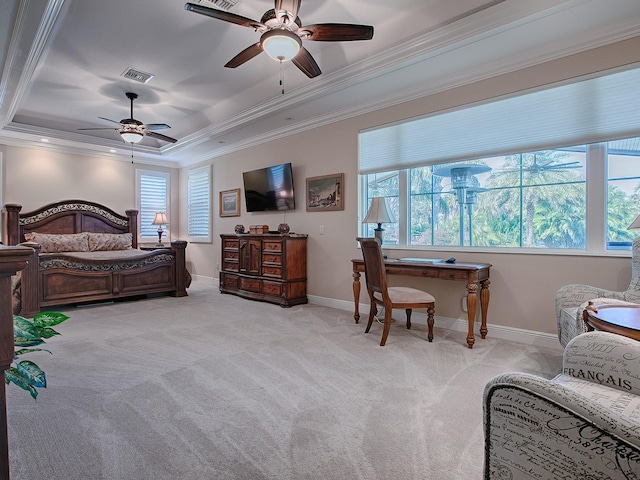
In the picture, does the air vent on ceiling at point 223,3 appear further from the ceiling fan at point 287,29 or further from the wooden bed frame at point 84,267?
the wooden bed frame at point 84,267

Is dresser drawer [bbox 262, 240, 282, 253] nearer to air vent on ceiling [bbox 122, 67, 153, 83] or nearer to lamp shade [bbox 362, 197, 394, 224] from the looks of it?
lamp shade [bbox 362, 197, 394, 224]

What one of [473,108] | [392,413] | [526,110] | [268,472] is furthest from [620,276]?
[268,472]

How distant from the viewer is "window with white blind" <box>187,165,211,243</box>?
7172 mm

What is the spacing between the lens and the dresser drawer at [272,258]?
4.93 meters

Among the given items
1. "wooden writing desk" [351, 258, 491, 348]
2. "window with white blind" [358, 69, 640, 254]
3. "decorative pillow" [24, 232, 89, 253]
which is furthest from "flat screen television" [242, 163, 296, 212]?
"decorative pillow" [24, 232, 89, 253]

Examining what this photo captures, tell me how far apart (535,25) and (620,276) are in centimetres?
212

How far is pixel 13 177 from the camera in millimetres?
5934

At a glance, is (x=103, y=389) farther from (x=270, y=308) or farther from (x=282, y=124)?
(x=282, y=124)

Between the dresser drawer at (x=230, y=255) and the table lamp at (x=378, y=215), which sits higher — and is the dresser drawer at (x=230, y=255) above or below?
below

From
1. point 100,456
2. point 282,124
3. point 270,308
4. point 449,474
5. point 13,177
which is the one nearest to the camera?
point 449,474

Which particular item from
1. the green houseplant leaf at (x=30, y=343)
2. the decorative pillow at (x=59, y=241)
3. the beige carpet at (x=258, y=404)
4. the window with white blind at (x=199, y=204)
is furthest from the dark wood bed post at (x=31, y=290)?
the green houseplant leaf at (x=30, y=343)

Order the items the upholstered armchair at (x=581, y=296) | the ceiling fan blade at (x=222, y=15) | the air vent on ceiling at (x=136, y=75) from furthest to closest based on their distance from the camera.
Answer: the air vent on ceiling at (x=136, y=75)
the upholstered armchair at (x=581, y=296)
the ceiling fan blade at (x=222, y=15)

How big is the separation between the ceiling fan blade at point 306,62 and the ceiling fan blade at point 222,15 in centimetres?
43

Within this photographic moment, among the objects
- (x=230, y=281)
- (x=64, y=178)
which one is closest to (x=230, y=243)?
(x=230, y=281)
